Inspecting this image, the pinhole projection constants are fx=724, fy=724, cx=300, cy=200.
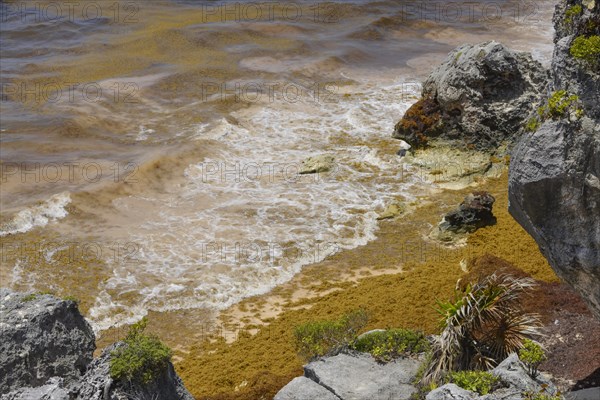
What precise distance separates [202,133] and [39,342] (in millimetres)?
20806

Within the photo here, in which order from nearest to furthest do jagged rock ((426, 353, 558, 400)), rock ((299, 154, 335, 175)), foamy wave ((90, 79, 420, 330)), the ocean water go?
1. jagged rock ((426, 353, 558, 400))
2. foamy wave ((90, 79, 420, 330))
3. the ocean water
4. rock ((299, 154, 335, 175))

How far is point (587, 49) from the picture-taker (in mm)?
8719

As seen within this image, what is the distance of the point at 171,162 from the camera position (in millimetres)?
28031

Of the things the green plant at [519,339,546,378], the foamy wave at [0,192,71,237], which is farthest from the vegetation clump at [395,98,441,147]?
the green plant at [519,339,546,378]

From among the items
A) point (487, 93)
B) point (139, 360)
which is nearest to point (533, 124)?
point (139, 360)

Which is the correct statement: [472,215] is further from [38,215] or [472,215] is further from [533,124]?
[38,215]

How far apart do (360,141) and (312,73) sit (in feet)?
37.6

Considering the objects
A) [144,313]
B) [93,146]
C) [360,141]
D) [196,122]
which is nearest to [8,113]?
[93,146]

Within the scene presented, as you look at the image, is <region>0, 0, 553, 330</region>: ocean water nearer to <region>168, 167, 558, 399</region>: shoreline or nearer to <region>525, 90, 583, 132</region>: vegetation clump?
<region>168, 167, 558, 399</region>: shoreline

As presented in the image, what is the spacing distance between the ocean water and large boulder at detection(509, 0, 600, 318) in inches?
429

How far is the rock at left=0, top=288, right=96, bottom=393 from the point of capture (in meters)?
10.9

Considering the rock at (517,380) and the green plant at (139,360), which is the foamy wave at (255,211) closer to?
the green plant at (139,360)

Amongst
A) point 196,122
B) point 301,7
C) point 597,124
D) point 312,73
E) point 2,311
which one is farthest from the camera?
point 301,7

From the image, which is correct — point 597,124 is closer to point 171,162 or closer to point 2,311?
point 2,311
